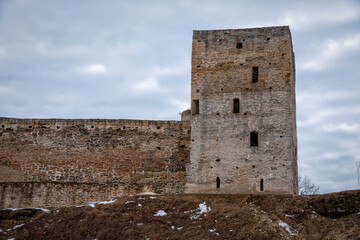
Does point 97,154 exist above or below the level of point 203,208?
above

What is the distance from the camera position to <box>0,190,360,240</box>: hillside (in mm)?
20391

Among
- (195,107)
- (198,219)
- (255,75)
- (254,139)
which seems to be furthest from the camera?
(195,107)

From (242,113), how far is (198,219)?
22.5ft

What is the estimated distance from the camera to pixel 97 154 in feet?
92.0

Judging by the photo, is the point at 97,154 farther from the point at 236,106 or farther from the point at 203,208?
the point at 203,208

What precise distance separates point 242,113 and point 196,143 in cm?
258

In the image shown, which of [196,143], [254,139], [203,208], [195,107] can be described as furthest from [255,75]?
[203,208]

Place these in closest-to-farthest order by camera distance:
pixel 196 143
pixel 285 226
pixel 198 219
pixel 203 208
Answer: pixel 285 226 < pixel 198 219 < pixel 203 208 < pixel 196 143

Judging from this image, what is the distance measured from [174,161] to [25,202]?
7.25 metres

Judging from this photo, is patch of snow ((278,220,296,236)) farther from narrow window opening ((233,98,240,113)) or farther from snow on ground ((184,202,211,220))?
narrow window opening ((233,98,240,113))

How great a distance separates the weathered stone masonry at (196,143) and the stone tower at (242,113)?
5 centimetres

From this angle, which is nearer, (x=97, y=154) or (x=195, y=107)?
(x=195, y=107)

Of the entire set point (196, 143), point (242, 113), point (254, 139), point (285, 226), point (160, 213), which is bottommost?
point (285, 226)

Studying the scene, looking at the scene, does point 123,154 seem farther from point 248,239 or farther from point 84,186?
point 248,239
